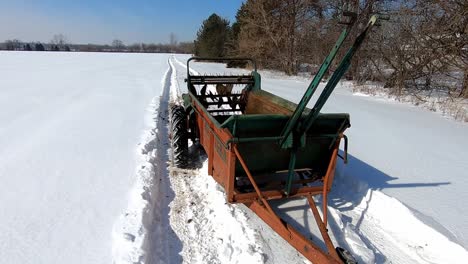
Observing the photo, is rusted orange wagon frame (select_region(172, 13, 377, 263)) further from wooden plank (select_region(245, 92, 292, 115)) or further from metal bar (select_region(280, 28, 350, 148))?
wooden plank (select_region(245, 92, 292, 115))

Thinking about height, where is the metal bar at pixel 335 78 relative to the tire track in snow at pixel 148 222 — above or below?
above

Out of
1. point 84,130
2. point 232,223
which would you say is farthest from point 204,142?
point 84,130

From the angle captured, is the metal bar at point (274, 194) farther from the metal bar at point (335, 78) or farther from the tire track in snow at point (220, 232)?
the metal bar at point (335, 78)

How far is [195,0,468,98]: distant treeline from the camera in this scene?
933 centimetres

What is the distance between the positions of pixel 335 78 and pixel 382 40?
11226mm

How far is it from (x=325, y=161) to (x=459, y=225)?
138 centimetres

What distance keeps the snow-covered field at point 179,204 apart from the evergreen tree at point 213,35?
3470 centimetres


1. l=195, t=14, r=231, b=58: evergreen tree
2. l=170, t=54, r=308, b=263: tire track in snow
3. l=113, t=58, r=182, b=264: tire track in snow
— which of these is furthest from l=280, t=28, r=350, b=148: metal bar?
l=195, t=14, r=231, b=58: evergreen tree

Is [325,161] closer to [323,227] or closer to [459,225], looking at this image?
[323,227]

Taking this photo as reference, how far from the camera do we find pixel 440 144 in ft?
18.3

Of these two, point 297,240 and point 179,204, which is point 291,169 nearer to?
point 297,240

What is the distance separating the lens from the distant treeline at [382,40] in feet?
30.6

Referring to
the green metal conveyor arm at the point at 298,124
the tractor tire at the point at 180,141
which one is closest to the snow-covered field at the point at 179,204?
the tractor tire at the point at 180,141

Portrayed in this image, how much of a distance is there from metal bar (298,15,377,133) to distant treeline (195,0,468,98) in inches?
83.6
